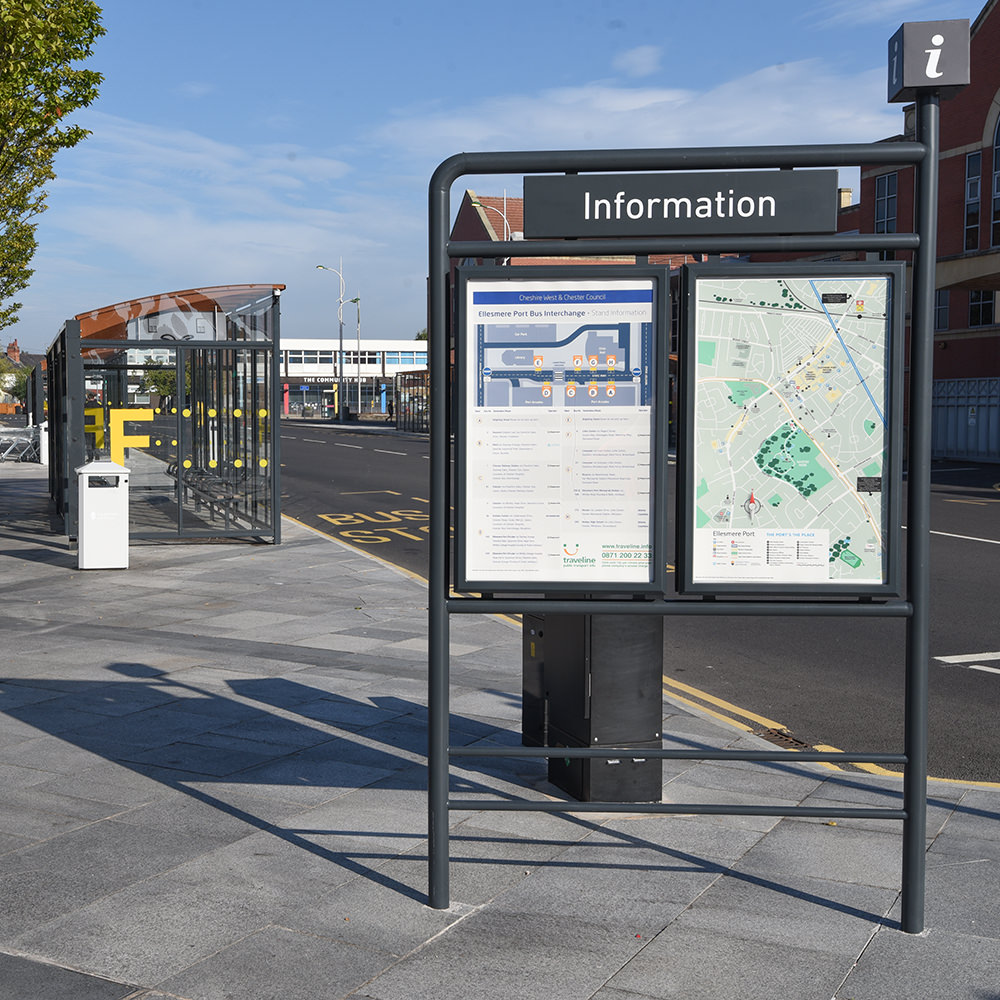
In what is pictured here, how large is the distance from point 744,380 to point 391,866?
223cm

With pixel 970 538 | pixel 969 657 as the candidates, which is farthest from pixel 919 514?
pixel 970 538

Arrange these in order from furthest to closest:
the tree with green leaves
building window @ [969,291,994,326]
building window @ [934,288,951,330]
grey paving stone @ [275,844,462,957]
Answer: building window @ [934,288,951,330] < building window @ [969,291,994,326] < the tree with green leaves < grey paving stone @ [275,844,462,957]

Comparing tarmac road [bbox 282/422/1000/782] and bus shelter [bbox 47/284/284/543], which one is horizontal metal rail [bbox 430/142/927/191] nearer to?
tarmac road [bbox 282/422/1000/782]

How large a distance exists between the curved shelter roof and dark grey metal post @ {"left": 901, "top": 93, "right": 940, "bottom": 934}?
11403 millimetres

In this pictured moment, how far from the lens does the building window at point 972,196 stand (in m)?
37.0

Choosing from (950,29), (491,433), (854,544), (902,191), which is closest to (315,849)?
(491,433)

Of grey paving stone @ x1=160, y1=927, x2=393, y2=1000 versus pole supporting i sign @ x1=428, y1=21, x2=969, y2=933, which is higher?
pole supporting i sign @ x1=428, y1=21, x2=969, y2=933

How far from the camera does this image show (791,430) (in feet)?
13.1

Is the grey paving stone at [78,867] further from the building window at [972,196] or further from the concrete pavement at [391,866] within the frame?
the building window at [972,196]

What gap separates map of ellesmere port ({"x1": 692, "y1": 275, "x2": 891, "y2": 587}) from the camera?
3.91 meters

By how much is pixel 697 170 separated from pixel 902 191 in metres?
39.4

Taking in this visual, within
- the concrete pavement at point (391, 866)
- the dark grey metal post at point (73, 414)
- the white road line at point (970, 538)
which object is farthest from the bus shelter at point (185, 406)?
the white road line at point (970, 538)

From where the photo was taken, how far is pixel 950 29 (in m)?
3.70

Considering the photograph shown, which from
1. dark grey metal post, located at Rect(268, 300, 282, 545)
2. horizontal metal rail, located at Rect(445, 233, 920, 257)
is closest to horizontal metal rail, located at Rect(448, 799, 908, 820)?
horizontal metal rail, located at Rect(445, 233, 920, 257)
